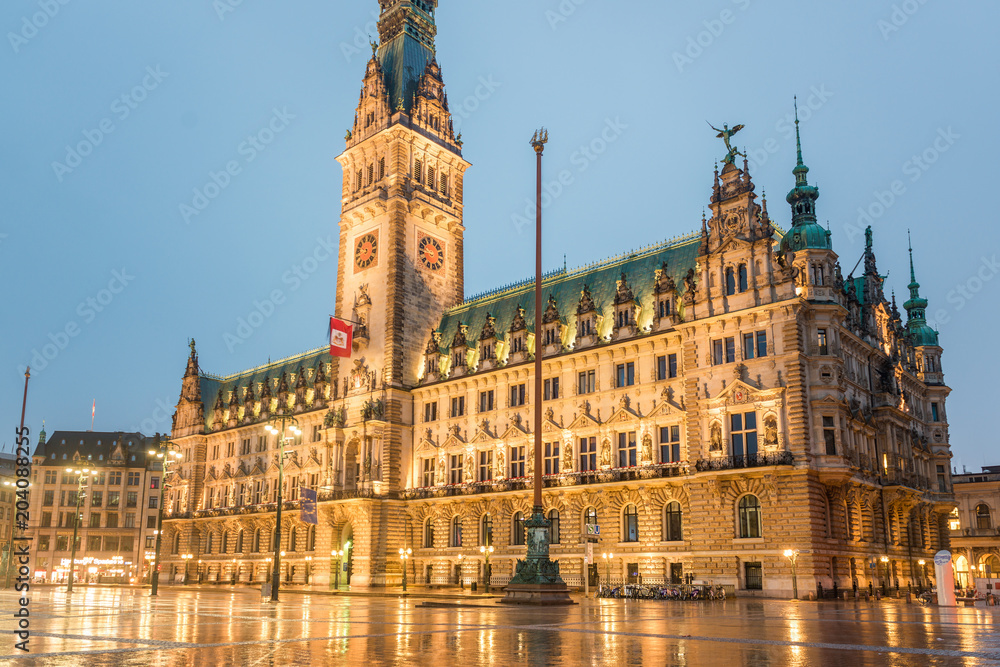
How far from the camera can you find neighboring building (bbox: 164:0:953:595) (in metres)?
53.3

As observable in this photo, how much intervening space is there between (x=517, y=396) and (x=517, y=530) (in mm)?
11100

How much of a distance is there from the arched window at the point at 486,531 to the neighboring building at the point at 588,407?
0.35 metres

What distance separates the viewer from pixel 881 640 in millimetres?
21141

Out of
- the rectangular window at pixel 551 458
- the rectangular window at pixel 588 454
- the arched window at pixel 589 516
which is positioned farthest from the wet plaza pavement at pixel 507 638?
the rectangular window at pixel 551 458

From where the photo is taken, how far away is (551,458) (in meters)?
66.4

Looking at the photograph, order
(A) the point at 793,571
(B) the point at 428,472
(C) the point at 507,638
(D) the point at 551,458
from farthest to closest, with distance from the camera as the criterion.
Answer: (B) the point at 428,472 → (D) the point at 551,458 → (A) the point at 793,571 → (C) the point at 507,638

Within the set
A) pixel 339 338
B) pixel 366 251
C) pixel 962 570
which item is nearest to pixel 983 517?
pixel 962 570

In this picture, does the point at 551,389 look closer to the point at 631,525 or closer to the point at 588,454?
the point at 588,454

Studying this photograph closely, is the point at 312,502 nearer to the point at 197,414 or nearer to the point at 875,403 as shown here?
the point at 875,403

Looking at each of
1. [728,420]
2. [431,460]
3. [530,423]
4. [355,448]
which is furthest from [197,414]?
[728,420]

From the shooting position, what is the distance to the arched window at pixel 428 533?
74.7 meters

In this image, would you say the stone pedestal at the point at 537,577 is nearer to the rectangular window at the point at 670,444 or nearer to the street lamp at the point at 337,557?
the rectangular window at the point at 670,444

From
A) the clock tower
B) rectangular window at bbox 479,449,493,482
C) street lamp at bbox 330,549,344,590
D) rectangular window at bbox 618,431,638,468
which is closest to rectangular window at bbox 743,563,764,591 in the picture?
rectangular window at bbox 618,431,638,468

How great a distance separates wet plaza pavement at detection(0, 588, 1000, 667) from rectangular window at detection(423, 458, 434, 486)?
136ft
